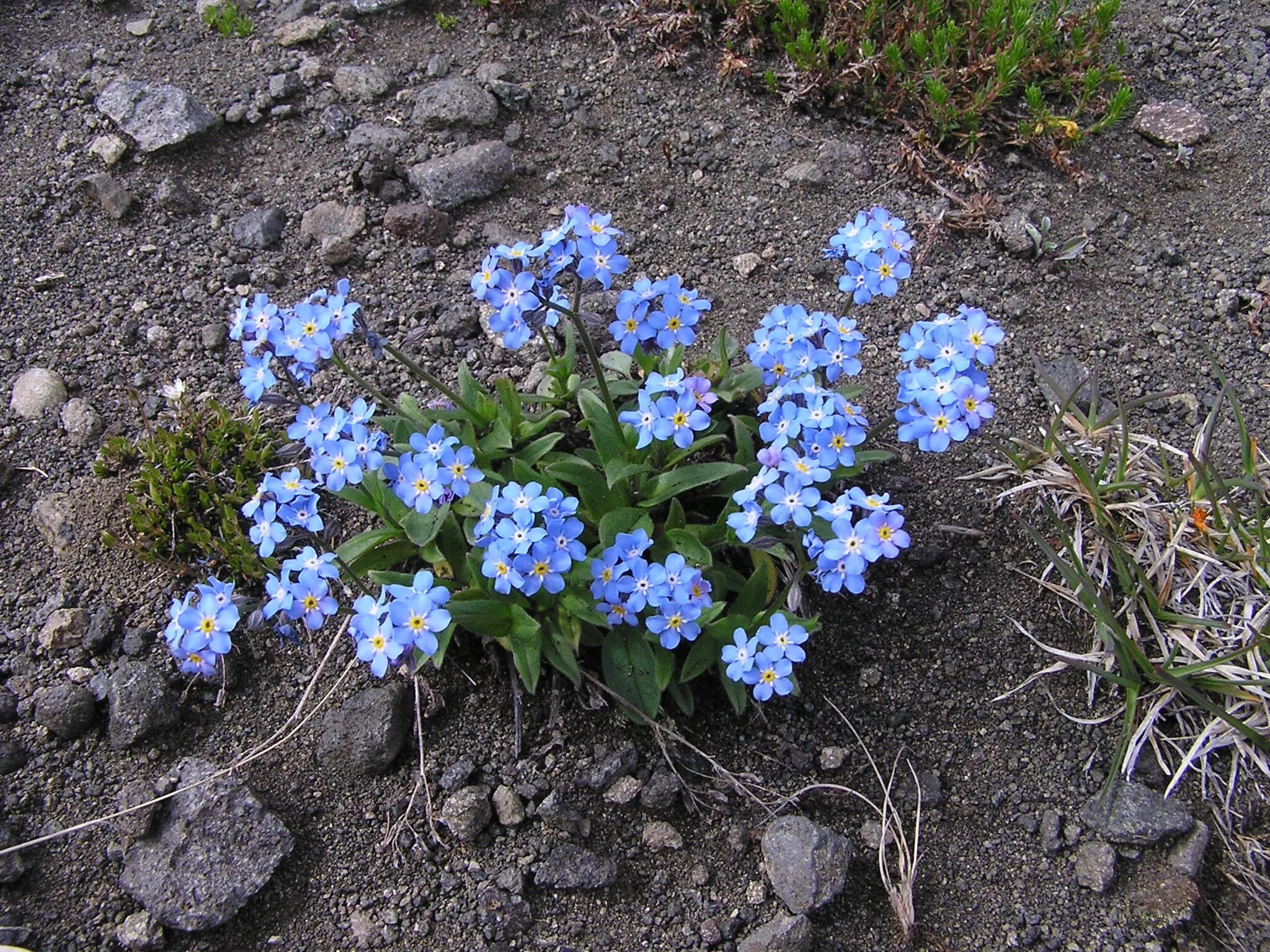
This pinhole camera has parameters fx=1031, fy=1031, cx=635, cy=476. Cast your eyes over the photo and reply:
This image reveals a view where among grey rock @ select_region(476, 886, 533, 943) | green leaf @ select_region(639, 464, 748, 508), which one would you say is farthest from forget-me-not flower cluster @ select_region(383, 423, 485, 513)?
grey rock @ select_region(476, 886, 533, 943)

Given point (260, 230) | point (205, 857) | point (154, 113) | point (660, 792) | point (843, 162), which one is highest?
point (154, 113)

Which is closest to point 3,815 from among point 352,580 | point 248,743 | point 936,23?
point 248,743

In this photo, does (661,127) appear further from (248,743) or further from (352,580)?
(248,743)

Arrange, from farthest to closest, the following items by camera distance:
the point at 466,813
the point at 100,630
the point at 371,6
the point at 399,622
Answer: the point at 371,6 < the point at 100,630 < the point at 466,813 < the point at 399,622

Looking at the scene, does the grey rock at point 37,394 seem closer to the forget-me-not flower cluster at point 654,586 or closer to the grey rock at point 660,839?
the forget-me-not flower cluster at point 654,586

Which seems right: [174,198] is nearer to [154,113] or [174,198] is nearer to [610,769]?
[154,113]

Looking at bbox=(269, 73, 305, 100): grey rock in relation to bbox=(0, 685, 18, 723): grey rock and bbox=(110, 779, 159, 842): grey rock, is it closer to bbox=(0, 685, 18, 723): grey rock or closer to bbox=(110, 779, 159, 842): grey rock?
bbox=(0, 685, 18, 723): grey rock

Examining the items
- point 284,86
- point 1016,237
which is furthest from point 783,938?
point 284,86
